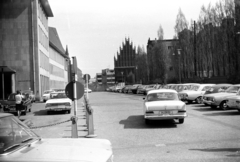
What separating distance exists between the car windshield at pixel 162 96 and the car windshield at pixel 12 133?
31.8ft

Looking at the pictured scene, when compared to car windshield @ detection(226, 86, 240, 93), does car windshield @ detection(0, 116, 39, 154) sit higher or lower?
lower

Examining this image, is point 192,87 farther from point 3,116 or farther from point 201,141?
point 3,116

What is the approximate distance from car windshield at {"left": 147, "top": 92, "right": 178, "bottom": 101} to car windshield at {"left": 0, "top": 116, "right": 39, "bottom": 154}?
9690 mm

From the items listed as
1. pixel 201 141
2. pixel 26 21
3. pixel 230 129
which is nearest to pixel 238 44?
pixel 26 21

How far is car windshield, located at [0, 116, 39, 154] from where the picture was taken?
4.17 meters

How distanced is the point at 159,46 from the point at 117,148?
64.6 m

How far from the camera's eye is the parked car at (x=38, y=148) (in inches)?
139

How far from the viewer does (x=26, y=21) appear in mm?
46875

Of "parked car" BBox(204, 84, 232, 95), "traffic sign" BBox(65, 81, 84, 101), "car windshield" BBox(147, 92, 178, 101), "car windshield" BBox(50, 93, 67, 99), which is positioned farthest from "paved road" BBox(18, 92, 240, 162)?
"parked car" BBox(204, 84, 232, 95)

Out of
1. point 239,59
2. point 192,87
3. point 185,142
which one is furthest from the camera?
point 239,59

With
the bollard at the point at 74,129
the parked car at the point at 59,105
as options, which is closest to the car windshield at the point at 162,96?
the bollard at the point at 74,129

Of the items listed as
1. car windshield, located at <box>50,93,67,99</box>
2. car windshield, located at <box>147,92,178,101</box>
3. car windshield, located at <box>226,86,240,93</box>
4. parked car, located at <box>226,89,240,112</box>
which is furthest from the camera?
car windshield, located at <box>50,93,67,99</box>

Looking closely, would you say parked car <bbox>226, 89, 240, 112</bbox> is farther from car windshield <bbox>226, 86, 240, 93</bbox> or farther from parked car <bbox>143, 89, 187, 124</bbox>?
parked car <bbox>143, 89, 187, 124</bbox>

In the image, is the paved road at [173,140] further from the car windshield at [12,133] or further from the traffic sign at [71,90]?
the car windshield at [12,133]
